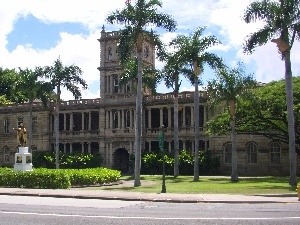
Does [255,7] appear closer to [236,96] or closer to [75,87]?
[236,96]

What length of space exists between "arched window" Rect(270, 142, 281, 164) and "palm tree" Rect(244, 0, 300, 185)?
17483mm

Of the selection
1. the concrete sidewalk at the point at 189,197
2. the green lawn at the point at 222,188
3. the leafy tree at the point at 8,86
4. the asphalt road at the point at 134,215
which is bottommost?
the green lawn at the point at 222,188

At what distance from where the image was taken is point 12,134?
60688 millimetres

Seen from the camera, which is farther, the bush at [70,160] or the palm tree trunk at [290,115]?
the bush at [70,160]

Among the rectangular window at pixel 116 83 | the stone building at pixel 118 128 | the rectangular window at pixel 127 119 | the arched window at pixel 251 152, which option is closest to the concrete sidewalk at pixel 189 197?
the stone building at pixel 118 128

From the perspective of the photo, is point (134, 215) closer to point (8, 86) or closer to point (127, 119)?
point (127, 119)

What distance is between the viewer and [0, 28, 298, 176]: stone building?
4756cm

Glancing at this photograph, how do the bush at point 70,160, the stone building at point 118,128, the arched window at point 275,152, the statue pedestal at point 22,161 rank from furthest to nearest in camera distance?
the bush at point 70,160, the stone building at point 118,128, the arched window at point 275,152, the statue pedestal at point 22,161

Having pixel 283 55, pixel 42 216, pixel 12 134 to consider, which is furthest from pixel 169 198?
pixel 12 134

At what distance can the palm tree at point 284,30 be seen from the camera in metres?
29.3

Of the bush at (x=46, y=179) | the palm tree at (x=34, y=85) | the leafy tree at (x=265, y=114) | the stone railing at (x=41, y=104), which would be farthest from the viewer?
the stone railing at (x=41, y=104)

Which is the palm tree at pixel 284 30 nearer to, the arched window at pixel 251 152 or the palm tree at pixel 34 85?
the arched window at pixel 251 152

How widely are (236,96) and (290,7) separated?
27.6ft

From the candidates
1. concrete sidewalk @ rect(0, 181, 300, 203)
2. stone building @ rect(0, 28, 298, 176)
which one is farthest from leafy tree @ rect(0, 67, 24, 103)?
concrete sidewalk @ rect(0, 181, 300, 203)
